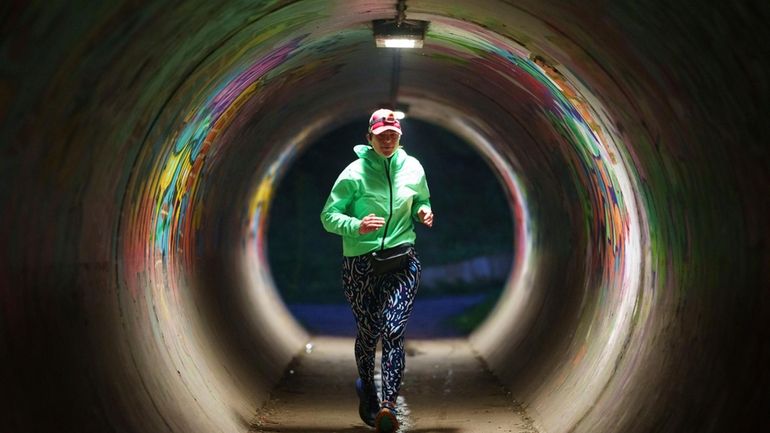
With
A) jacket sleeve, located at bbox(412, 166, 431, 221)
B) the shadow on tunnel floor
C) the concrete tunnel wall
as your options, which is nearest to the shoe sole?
the shadow on tunnel floor

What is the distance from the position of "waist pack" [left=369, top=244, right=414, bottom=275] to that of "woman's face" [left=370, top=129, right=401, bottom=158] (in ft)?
2.46

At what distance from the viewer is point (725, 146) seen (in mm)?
5629

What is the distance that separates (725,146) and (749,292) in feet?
2.40

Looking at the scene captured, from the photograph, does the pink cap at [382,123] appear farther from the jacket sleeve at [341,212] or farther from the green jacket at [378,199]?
the jacket sleeve at [341,212]

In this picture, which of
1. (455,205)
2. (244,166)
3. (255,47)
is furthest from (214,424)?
(455,205)

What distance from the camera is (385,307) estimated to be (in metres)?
8.59

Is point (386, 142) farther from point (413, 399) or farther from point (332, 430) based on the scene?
point (413, 399)

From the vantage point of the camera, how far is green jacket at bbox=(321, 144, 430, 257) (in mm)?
8594

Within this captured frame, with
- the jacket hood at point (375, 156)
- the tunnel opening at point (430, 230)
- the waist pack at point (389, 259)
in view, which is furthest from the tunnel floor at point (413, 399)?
the tunnel opening at point (430, 230)

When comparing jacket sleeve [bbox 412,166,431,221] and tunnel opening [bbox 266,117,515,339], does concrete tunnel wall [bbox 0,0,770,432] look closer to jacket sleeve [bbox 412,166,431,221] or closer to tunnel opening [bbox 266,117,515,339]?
jacket sleeve [bbox 412,166,431,221]

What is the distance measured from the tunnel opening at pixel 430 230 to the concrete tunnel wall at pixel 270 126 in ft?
48.8

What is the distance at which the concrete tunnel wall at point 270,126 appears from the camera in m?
5.25

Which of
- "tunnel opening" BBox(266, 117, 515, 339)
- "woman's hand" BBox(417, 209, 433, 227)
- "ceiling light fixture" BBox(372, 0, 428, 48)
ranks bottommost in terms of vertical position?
"woman's hand" BBox(417, 209, 433, 227)

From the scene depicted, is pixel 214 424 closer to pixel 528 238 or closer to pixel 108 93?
pixel 108 93
